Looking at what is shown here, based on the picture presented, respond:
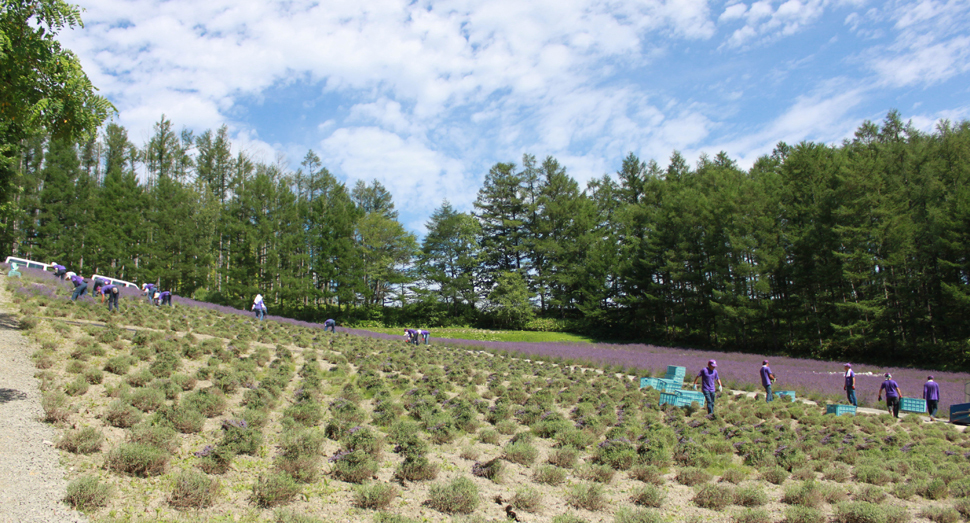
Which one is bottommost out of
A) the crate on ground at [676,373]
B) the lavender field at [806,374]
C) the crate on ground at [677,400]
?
the lavender field at [806,374]

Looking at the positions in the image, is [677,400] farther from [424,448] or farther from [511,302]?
[511,302]

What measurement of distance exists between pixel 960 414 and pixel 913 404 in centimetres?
124

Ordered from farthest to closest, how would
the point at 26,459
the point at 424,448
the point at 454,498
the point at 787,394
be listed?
the point at 787,394 < the point at 424,448 < the point at 454,498 < the point at 26,459

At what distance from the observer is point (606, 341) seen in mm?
44250

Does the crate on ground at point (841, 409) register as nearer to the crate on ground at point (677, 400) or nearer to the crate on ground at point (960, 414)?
the crate on ground at point (960, 414)

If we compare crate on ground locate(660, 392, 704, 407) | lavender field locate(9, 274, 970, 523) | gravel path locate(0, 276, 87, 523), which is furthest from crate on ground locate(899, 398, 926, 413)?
gravel path locate(0, 276, 87, 523)

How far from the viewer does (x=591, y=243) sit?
175ft

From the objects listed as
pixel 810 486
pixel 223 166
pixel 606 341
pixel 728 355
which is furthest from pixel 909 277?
pixel 223 166

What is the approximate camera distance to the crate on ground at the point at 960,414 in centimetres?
1480

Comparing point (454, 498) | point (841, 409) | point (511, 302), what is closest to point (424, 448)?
point (454, 498)

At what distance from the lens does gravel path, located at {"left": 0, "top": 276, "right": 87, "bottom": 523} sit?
513 cm

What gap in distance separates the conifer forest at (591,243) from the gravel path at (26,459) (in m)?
24.3

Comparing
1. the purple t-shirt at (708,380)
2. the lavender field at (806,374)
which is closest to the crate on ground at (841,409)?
the lavender field at (806,374)

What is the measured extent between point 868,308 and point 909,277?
3916mm
